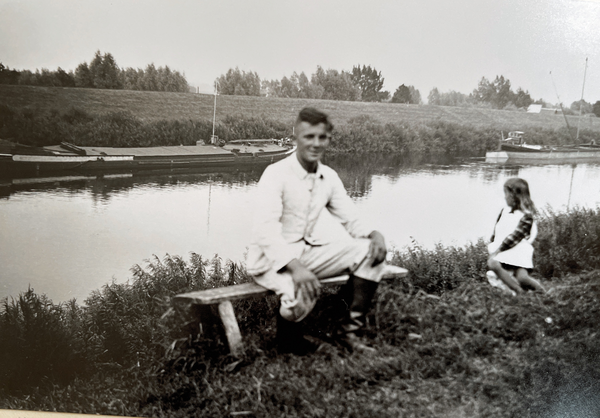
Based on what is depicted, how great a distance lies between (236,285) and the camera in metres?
2.86

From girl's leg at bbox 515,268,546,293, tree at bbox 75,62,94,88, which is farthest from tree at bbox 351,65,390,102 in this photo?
tree at bbox 75,62,94,88

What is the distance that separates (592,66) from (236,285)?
2.79 metres

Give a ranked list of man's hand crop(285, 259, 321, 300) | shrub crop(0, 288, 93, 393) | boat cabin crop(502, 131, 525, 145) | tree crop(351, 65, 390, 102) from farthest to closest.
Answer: boat cabin crop(502, 131, 525, 145) < tree crop(351, 65, 390, 102) < shrub crop(0, 288, 93, 393) < man's hand crop(285, 259, 321, 300)

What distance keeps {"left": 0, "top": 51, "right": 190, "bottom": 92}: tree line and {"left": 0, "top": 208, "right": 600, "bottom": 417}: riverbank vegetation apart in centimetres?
119

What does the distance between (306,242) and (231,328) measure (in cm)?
68

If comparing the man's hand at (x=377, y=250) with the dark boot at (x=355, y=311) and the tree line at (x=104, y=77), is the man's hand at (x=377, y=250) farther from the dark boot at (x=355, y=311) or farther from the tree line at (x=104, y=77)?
the tree line at (x=104, y=77)

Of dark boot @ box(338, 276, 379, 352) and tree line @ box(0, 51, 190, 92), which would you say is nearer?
dark boot @ box(338, 276, 379, 352)

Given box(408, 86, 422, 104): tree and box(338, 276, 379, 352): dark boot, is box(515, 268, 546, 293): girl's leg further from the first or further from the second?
box(408, 86, 422, 104): tree

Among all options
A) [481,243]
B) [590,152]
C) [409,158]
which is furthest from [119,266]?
[590,152]

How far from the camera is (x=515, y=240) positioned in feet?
10.1

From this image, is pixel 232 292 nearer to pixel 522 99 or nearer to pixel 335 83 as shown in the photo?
pixel 335 83

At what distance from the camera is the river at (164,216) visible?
9.91 feet

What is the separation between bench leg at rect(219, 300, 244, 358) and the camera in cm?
274

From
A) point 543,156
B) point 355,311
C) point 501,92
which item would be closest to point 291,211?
point 355,311
